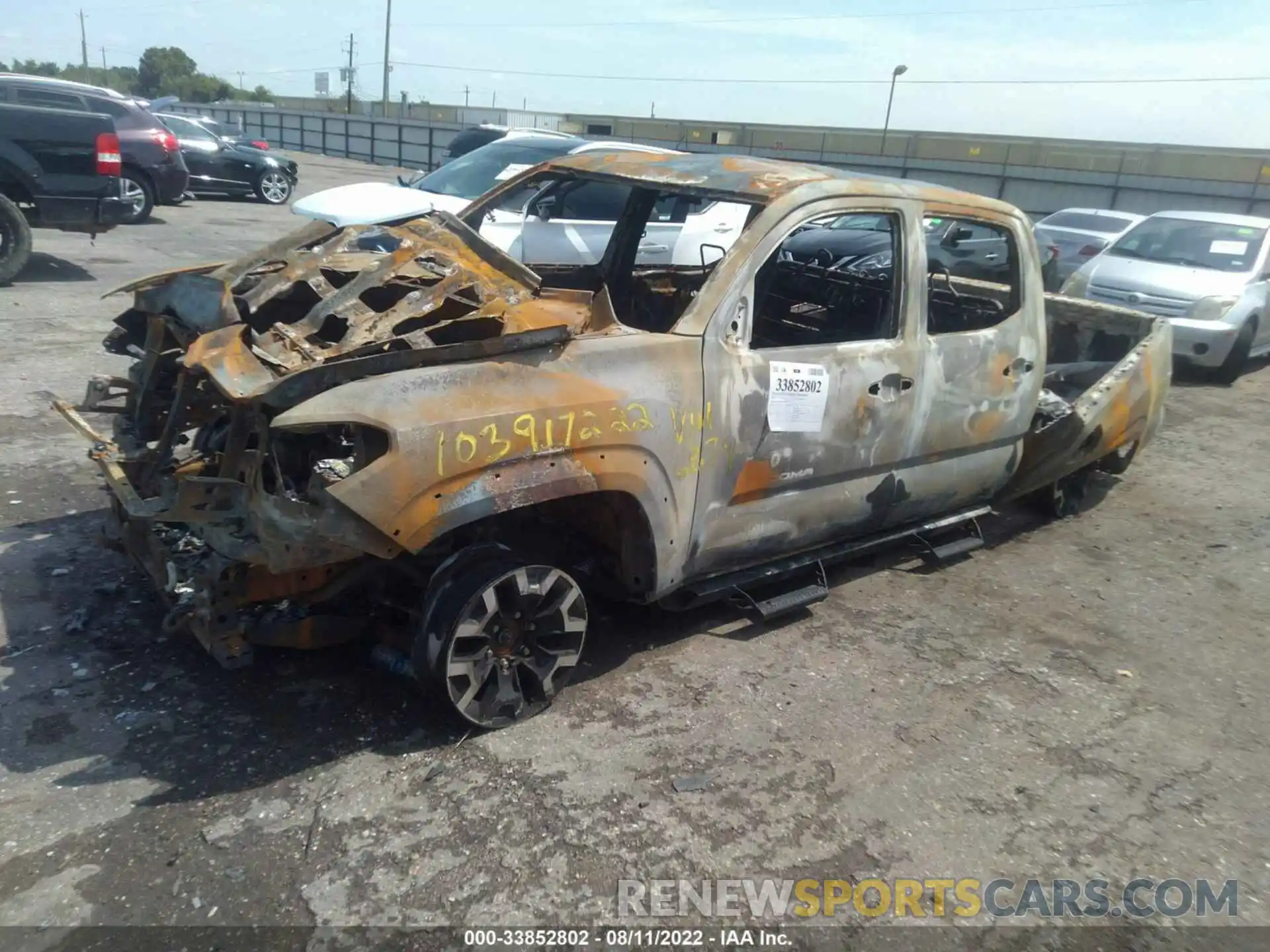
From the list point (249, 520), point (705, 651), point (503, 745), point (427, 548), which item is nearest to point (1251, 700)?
point (705, 651)

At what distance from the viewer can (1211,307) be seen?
9531 mm

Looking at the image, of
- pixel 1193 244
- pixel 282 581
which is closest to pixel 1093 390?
pixel 282 581

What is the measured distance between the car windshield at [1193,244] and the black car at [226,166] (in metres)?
14.9

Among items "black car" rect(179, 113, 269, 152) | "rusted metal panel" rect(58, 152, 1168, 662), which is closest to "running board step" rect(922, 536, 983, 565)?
"rusted metal panel" rect(58, 152, 1168, 662)

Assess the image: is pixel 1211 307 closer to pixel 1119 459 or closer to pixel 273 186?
pixel 1119 459

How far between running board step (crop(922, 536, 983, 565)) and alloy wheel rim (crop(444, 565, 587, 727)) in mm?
2210

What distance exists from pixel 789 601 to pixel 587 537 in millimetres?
962

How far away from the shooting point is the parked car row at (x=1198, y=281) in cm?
953

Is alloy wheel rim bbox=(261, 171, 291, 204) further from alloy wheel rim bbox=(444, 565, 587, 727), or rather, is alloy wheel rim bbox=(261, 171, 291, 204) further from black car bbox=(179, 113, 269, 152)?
alloy wheel rim bbox=(444, 565, 587, 727)

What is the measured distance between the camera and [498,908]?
2.56 meters

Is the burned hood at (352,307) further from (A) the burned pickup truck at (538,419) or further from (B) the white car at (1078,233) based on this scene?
(B) the white car at (1078,233)

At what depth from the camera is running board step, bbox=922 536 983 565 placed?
4812 mm

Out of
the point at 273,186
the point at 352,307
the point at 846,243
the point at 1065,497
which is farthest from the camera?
the point at 273,186

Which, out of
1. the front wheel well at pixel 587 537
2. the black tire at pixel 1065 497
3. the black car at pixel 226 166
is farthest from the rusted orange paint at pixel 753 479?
the black car at pixel 226 166
